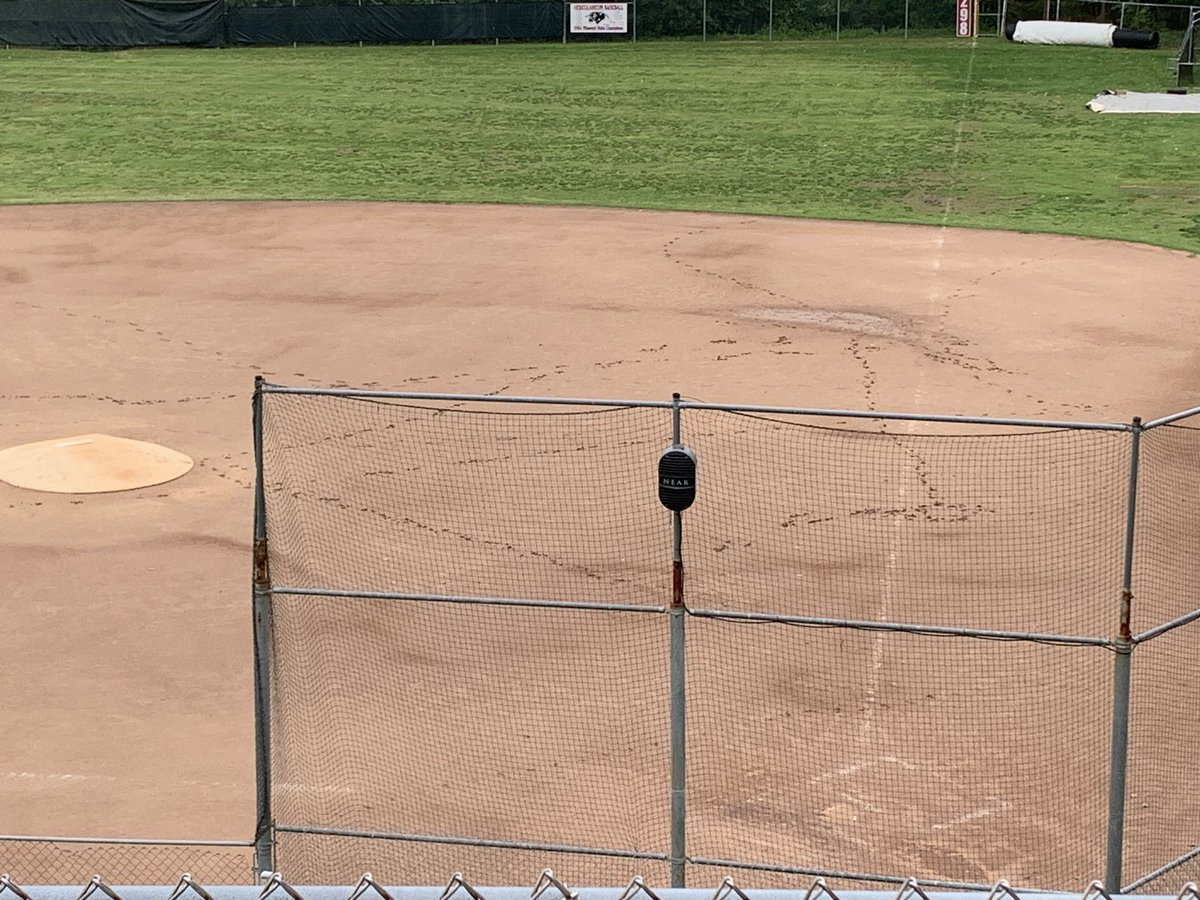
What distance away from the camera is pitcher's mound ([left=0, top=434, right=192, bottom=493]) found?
16391mm

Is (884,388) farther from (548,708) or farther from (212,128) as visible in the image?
(212,128)

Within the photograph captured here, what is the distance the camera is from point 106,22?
6056 centimetres

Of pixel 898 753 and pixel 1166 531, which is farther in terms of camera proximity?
pixel 1166 531

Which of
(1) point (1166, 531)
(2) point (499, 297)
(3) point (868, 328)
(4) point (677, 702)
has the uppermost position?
(4) point (677, 702)

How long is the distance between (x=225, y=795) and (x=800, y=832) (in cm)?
346

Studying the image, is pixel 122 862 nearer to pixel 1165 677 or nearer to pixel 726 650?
pixel 726 650

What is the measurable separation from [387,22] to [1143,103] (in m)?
29.9

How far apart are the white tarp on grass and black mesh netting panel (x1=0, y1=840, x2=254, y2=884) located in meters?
34.9

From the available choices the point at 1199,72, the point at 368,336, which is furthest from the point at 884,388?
the point at 1199,72

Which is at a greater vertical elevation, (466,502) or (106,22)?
(106,22)

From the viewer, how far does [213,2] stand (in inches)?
2408

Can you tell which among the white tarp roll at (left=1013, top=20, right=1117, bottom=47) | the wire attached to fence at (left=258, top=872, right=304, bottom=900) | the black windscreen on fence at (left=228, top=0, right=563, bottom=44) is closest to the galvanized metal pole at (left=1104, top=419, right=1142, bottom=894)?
the wire attached to fence at (left=258, top=872, right=304, bottom=900)

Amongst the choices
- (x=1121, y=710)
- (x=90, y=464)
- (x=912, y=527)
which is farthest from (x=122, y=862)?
(x=90, y=464)

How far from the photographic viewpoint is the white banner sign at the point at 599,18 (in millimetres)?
62906
